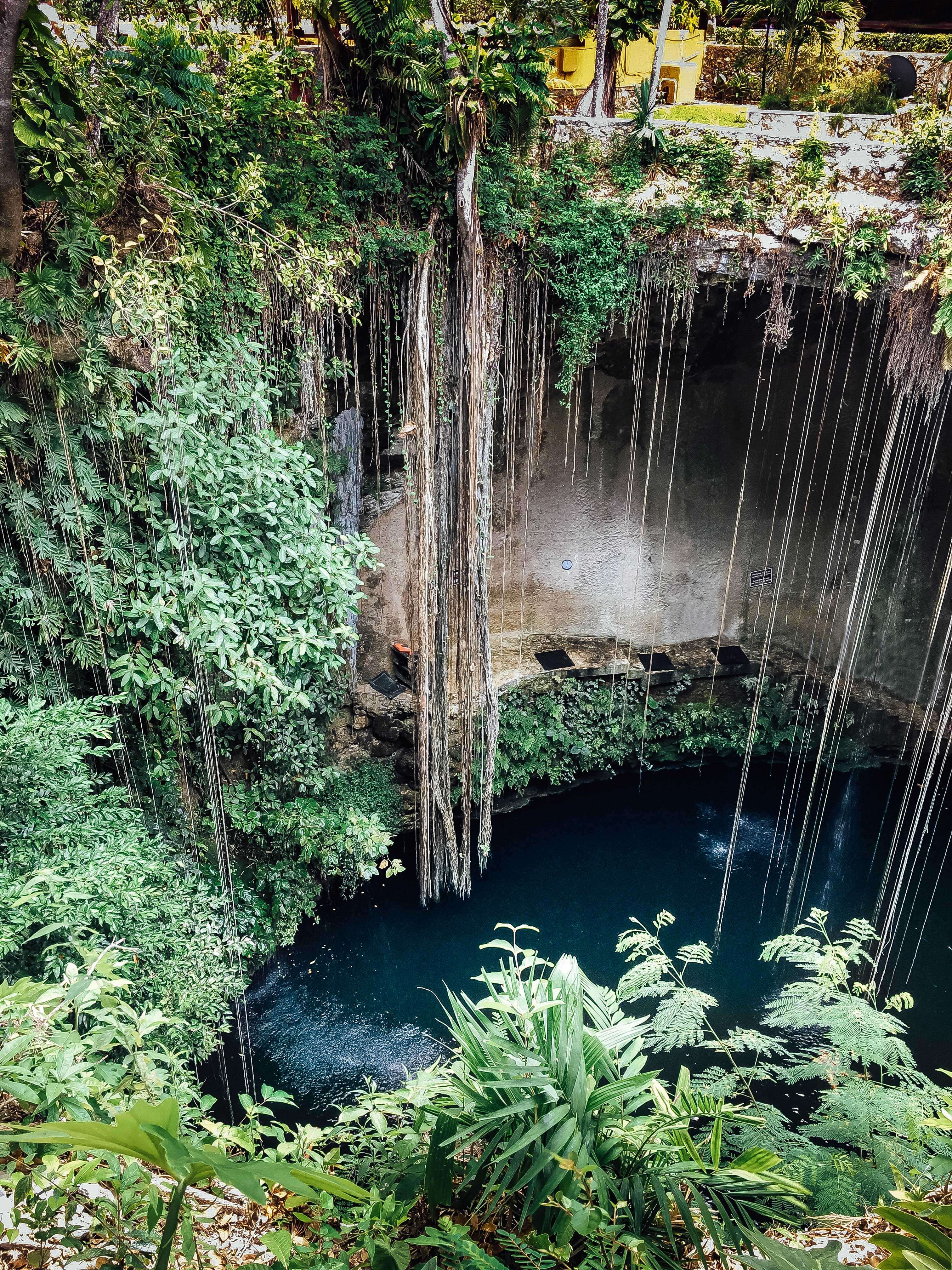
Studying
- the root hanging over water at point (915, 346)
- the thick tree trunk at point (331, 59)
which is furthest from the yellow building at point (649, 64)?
the root hanging over water at point (915, 346)

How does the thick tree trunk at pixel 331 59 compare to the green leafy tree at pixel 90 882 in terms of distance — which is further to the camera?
the thick tree trunk at pixel 331 59

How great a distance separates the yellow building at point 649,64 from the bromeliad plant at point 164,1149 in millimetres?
7354

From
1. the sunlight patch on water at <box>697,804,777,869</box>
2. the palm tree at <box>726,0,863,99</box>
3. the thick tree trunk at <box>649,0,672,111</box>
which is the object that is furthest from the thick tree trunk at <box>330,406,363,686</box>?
the palm tree at <box>726,0,863,99</box>

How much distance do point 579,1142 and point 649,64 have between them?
7994mm

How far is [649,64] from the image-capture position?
6910 mm

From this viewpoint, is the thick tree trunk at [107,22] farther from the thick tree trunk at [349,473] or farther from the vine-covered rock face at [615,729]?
the vine-covered rock face at [615,729]

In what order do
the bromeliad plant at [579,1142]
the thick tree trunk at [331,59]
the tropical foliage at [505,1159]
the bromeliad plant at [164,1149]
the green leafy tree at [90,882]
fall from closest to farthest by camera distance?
the bromeliad plant at [164,1149], the tropical foliage at [505,1159], the bromeliad plant at [579,1142], the green leafy tree at [90,882], the thick tree trunk at [331,59]

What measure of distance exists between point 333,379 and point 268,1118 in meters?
4.36

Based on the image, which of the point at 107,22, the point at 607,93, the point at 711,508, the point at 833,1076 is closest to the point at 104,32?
the point at 107,22

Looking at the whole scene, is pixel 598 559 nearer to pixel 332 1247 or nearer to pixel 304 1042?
pixel 304 1042

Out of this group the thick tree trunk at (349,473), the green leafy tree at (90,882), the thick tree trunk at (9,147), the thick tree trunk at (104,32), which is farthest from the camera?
the thick tree trunk at (349,473)

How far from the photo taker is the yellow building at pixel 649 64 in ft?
21.6

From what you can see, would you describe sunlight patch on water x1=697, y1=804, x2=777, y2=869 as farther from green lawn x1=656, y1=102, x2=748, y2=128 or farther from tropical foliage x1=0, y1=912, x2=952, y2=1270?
green lawn x1=656, y1=102, x2=748, y2=128

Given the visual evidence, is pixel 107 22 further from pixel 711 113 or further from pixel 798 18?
pixel 798 18
